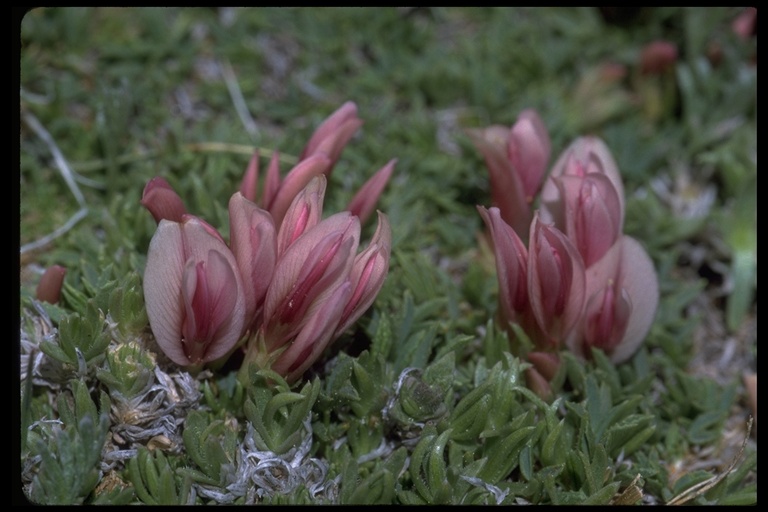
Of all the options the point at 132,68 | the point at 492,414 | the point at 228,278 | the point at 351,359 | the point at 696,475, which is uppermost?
the point at 132,68

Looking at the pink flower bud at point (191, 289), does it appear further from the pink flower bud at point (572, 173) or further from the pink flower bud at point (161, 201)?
the pink flower bud at point (572, 173)

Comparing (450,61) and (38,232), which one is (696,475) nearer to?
(450,61)

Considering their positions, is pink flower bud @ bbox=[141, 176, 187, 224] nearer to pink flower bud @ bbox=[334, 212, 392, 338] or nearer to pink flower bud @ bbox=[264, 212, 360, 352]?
pink flower bud @ bbox=[264, 212, 360, 352]

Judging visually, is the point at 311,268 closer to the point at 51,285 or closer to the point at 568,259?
the point at 568,259

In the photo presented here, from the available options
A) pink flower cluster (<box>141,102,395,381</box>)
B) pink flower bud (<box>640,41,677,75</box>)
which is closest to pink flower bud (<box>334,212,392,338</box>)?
pink flower cluster (<box>141,102,395,381</box>)

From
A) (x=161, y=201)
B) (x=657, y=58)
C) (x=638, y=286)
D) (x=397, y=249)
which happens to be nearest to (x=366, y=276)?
(x=161, y=201)

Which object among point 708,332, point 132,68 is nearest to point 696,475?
point 708,332

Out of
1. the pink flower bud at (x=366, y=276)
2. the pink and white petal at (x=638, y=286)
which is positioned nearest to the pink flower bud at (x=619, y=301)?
the pink and white petal at (x=638, y=286)
